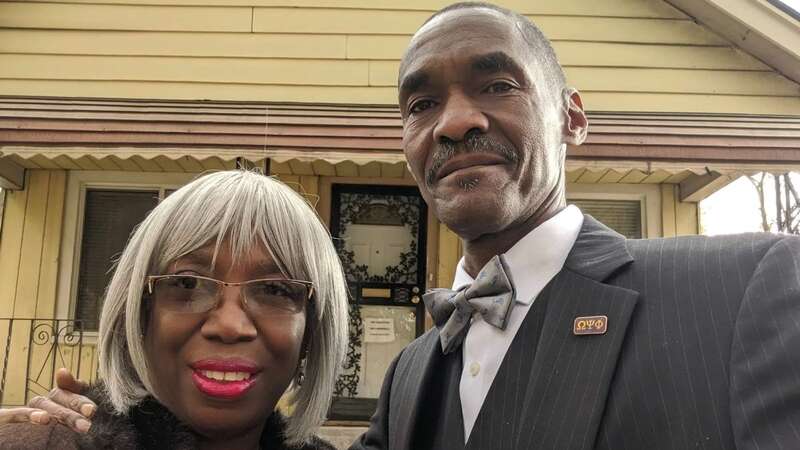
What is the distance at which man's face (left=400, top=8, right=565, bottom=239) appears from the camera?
1745 mm

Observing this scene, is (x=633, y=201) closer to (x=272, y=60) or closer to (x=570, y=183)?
(x=570, y=183)

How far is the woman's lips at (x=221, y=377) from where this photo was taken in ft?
5.13

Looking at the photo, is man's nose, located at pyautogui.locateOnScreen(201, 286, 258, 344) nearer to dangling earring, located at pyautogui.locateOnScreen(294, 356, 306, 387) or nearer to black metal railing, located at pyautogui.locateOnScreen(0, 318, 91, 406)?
dangling earring, located at pyautogui.locateOnScreen(294, 356, 306, 387)

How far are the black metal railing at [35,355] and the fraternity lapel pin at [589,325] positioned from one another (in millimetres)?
5575

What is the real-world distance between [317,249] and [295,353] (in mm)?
290

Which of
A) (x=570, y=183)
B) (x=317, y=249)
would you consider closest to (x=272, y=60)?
(x=570, y=183)

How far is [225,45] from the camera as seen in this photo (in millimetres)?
6422

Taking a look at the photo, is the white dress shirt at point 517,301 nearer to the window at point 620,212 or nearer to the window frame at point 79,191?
the window at point 620,212

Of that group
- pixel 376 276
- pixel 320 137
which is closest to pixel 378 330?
pixel 376 276

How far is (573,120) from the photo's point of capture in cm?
203

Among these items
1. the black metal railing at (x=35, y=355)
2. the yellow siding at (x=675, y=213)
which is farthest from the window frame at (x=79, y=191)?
the yellow siding at (x=675, y=213)

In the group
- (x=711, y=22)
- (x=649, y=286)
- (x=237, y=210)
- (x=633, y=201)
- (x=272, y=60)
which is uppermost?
(x=711, y=22)

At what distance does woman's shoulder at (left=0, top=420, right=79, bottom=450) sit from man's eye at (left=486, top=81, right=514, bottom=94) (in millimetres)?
1325

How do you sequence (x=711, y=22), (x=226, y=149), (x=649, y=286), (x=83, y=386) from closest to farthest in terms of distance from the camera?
1. (x=649, y=286)
2. (x=83, y=386)
3. (x=226, y=149)
4. (x=711, y=22)
